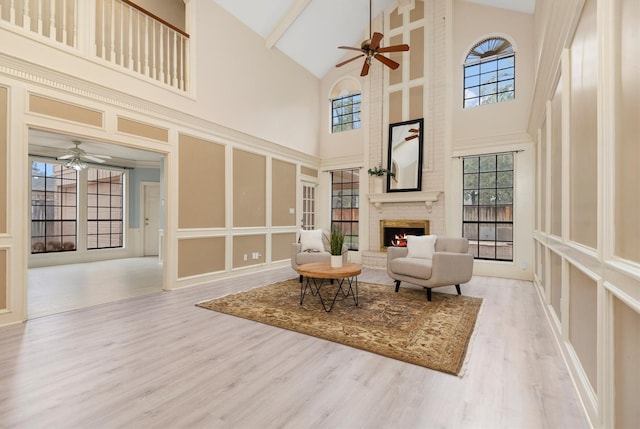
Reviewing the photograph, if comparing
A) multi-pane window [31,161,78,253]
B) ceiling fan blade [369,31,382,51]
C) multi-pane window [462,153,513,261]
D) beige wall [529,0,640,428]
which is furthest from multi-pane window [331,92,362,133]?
multi-pane window [31,161,78,253]

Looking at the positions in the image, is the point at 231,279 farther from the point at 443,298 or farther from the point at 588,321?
the point at 588,321

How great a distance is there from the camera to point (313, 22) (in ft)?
20.3

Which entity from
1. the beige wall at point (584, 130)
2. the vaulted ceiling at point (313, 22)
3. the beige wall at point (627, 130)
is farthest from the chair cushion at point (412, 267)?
the vaulted ceiling at point (313, 22)

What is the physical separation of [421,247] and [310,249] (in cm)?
180

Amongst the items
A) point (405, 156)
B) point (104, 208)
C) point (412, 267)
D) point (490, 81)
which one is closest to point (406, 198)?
point (405, 156)

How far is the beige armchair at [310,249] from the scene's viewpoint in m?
4.80

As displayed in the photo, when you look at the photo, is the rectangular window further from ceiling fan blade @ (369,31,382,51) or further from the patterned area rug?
the patterned area rug

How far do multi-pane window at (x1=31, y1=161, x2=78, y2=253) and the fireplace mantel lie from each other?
23.5ft

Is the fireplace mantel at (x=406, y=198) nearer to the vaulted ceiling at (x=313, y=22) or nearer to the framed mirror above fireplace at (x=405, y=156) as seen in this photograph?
the framed mirror above fireplace at (x=405, y=156)

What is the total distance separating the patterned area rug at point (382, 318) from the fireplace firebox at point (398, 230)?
2.01 meters

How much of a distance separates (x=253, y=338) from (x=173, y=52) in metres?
4.51

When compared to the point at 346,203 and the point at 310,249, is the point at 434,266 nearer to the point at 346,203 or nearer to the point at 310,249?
the point at 310,249

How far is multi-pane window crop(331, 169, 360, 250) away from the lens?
7207 millimetres

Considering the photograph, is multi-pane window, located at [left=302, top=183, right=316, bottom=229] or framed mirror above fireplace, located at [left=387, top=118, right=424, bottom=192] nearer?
framed mirror above fireplace, located at [left=387, top=118, right=424, bottom=192]
